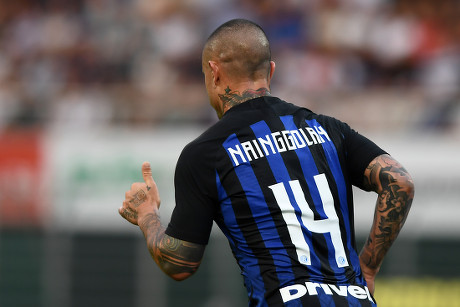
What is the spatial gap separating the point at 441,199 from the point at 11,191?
5.83 metres

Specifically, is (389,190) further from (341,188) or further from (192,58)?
(192,58)

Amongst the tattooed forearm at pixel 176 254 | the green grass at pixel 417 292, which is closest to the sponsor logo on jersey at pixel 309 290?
the tattooed forearm at pixel 176 254

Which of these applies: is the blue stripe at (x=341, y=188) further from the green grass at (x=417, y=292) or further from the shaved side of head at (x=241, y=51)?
the green grass at (x=417, y=292)

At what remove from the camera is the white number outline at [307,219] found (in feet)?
11.0

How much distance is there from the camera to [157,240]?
11.6 feet

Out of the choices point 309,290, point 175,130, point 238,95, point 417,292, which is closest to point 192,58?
point 175,130

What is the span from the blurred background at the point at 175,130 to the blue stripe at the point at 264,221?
23.2ft

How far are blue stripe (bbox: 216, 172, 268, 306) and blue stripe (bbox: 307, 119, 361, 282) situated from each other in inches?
16.7

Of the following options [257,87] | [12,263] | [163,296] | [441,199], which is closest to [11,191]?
[12,263]

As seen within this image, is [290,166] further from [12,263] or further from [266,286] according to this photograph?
[12,263]

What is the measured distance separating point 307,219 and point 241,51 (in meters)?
0.80

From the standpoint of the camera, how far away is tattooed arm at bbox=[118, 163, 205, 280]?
3.45 m

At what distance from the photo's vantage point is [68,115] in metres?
11.6

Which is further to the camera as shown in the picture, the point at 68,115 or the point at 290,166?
the point at 68,115
